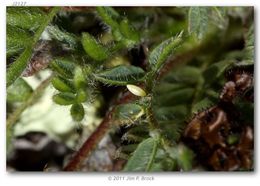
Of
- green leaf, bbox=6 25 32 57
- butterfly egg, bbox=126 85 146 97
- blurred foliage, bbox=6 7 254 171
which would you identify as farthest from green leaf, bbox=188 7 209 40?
green leaf, bbox=6 25 32 57

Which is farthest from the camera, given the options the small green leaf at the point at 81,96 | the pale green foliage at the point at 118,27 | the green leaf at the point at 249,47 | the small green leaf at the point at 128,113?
the green leaf at the point at 249,47

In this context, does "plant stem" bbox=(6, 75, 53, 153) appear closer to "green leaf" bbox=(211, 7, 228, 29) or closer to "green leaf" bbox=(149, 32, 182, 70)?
"green leaf" bbox=(149, 32, 182, 70)

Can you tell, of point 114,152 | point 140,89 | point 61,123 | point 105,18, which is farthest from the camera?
point 61,123

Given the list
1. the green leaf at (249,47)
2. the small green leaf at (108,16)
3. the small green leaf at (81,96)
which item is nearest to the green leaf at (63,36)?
the small green leaf at (108,16)

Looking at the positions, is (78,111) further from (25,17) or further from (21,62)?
(25,17)

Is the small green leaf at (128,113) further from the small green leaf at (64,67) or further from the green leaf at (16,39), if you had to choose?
the green leaf at (16,39)
